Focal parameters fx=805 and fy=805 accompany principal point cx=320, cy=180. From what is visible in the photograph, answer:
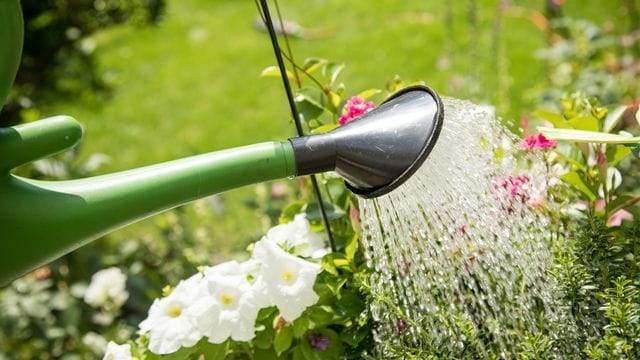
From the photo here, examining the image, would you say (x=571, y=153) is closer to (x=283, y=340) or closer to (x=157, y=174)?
(x=283, y=340)

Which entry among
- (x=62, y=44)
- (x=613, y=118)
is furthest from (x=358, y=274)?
(x=62, y=44)

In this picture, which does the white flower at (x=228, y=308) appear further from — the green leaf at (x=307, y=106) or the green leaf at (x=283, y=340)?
the green leaf at (x=307, y=106)

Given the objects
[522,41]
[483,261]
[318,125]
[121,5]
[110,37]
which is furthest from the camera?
[110,37]

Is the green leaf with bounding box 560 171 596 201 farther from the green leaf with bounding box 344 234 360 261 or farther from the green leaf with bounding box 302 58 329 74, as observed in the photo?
the green leaf with bounding box 302 58 329 74

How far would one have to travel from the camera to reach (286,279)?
123 cm

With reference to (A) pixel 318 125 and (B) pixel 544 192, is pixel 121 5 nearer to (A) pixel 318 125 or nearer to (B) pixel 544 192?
(A) pixel 318 125

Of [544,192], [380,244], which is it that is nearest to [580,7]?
[544,192]

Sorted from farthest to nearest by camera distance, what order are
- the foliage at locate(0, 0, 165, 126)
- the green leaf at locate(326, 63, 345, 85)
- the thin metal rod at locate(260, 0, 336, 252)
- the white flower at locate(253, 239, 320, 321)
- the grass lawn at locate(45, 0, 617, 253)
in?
the grass lawn at locate(45, 0, 617, 253)
the foliage at locate(0, 0, 165, 126)
the green leaf at locate(326, 63, 345, 85)
the white flower at locate(253, 239, 320, 321)
the thin metal rod at locate(260, 0, 336, 252)

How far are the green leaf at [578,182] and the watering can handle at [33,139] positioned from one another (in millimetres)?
808

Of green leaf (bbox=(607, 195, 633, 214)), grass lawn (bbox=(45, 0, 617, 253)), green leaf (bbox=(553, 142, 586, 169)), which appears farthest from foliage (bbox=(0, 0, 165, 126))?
green leaf (bbox=(607, 195, 633, 214))

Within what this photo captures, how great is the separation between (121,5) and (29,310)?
981 millimetres

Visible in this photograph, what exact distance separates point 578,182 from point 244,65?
305cm

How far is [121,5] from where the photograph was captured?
254 cm

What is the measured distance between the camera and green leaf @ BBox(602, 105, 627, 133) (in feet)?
4.59
